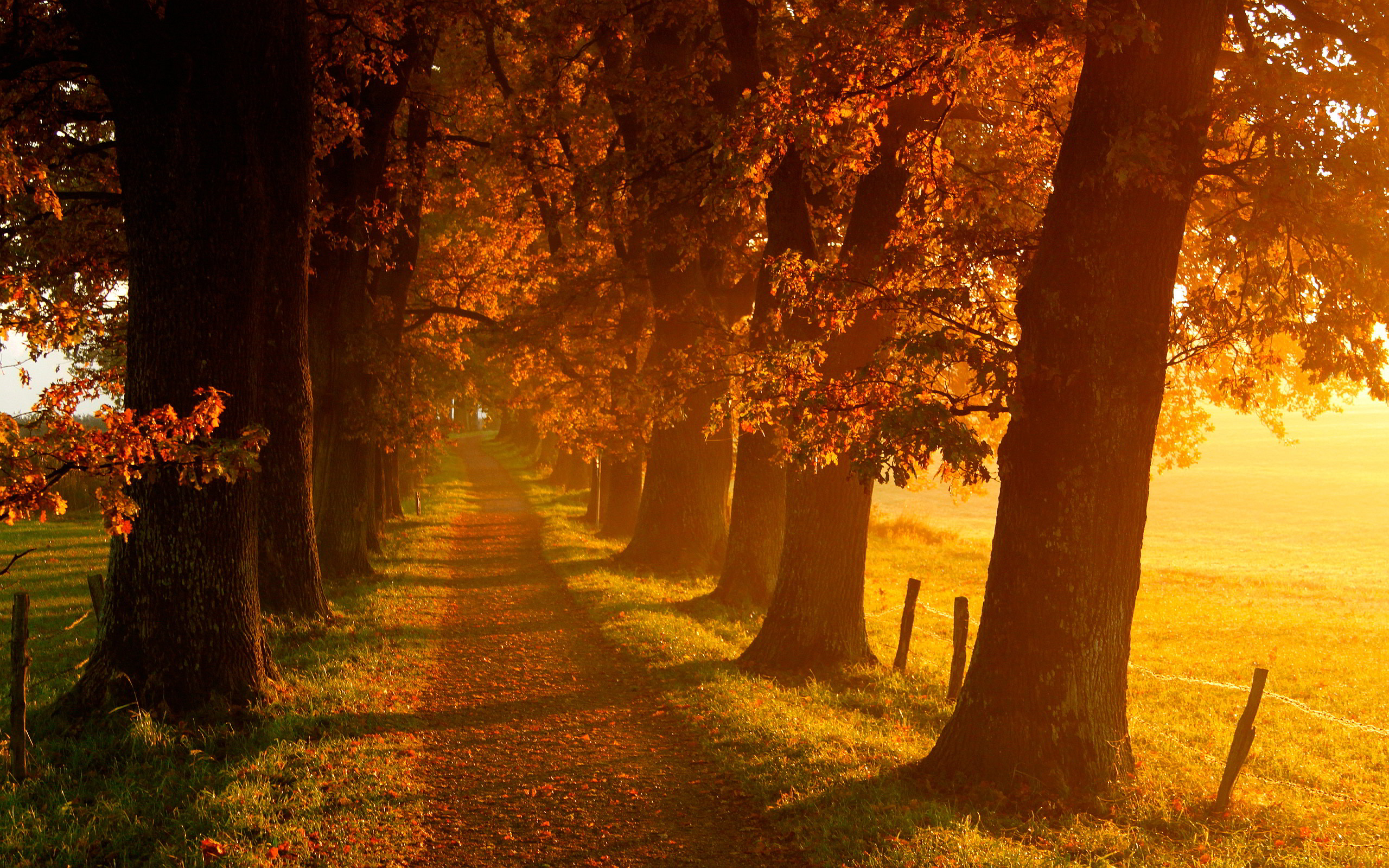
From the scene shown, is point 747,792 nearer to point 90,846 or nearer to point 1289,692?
point 90,846

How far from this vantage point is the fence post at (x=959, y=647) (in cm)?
1080

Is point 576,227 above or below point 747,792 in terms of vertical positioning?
above

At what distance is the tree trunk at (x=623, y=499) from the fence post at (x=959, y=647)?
15854 mm

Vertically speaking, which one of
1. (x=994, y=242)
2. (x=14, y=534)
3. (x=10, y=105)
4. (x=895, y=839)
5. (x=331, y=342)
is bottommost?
(x=14, y=534)

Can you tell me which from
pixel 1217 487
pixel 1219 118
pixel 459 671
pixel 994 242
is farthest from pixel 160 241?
pixel 1217 487

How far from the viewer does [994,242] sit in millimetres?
9344

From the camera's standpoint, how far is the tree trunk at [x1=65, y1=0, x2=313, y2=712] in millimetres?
8320

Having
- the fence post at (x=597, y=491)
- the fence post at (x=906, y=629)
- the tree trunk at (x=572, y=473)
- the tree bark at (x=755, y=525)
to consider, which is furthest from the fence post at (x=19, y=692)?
the tree trunk at (x=572, y=473)

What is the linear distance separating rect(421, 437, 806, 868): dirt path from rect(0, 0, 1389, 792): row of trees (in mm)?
2008

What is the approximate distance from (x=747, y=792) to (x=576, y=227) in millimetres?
12966

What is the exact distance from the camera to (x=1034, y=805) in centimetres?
735

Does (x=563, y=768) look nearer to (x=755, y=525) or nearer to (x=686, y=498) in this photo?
(x=755, y=525)

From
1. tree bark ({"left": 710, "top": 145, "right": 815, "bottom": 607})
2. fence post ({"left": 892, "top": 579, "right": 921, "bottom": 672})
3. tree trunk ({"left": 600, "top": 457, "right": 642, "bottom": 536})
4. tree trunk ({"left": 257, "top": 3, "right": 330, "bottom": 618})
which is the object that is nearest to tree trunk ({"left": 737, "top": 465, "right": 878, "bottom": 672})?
fence post ({"left": 892, "top": 579, "right": 921, "bottom": 672})

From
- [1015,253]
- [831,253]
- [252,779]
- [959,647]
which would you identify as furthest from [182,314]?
[831,253]
